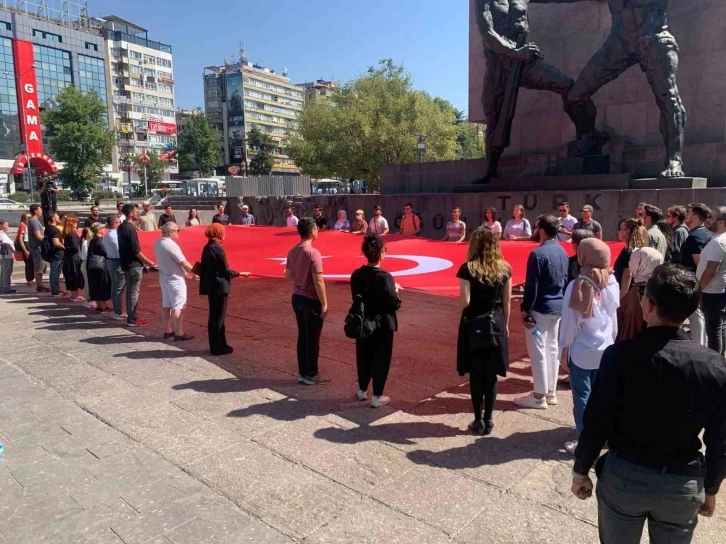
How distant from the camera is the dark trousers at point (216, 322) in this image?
7.00 metres

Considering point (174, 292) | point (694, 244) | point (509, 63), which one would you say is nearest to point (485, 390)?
point (694, 244)

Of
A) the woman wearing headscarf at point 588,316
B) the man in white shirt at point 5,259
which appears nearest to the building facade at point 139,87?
the man in white shirt at point 5,259

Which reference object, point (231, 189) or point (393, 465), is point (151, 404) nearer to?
point (393, 465)

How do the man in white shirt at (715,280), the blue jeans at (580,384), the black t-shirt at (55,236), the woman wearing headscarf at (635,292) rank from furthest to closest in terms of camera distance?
1. the black t-shirt at (55,236)
2. the man in white shirt at (715,280)
3. the woman wearing headscarf at (635,292)
4. the blue jeans at (580,384)

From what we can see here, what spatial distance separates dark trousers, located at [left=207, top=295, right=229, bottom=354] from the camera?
7004 mm

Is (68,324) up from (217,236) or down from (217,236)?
down

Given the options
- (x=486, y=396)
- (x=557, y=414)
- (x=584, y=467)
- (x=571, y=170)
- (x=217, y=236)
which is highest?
(x=571, y=170)

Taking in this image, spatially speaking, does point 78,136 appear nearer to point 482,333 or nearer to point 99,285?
point 99,285

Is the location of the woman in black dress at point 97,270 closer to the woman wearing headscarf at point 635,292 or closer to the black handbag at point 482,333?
the black handbag at point 482,333

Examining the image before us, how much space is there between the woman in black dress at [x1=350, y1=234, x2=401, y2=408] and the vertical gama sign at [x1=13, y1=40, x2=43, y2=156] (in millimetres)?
35570

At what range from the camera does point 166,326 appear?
796cm

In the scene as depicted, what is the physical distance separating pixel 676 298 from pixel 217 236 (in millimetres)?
5840

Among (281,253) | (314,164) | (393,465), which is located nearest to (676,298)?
(393,465)

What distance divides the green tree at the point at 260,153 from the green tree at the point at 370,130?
56389mm
